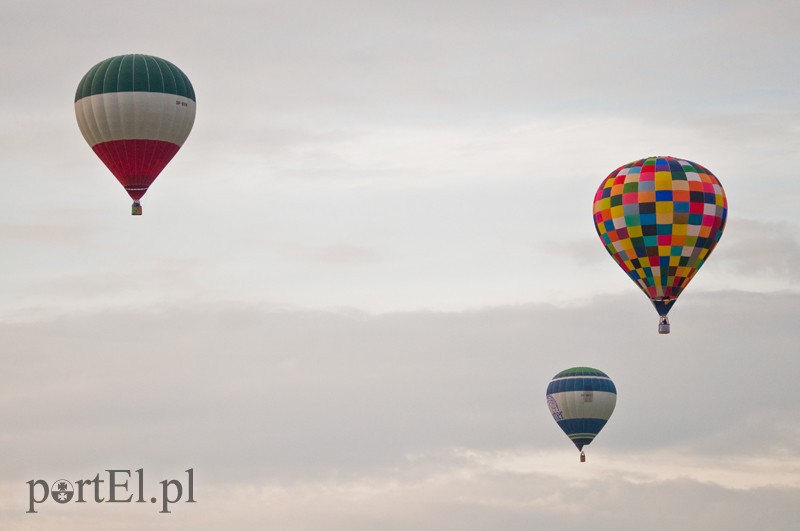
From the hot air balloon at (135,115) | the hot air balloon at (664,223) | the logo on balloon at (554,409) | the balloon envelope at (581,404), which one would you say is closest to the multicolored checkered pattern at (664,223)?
the hot air balloon at (664,223)

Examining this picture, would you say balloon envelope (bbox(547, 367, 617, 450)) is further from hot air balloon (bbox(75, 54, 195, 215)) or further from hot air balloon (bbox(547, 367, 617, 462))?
hot air balloon (bbox(75, 54, 195, 215))

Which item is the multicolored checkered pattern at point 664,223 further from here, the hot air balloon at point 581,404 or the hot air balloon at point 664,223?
the hot air balloon at point 581,404

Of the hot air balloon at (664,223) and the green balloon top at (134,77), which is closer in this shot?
the green balloon top at (134,77)

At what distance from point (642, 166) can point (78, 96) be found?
23564 millimetres

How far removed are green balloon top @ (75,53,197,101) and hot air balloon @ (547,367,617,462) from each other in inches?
1189

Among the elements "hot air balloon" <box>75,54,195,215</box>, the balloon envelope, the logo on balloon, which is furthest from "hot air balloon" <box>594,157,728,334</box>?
"hot air balloon" <box>75,54,195,215</box>

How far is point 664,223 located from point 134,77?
22.6 meters

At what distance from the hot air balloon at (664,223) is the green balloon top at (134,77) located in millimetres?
18839

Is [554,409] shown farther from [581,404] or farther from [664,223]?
[664,223]

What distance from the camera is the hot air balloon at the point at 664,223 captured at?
7594cm

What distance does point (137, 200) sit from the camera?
232 ft

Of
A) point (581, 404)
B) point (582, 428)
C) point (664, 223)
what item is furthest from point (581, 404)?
point (664, 223)

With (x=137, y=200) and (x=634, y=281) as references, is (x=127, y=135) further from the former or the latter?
(x=634, y=281)

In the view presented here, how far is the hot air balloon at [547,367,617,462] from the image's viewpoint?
9269 centimetres
